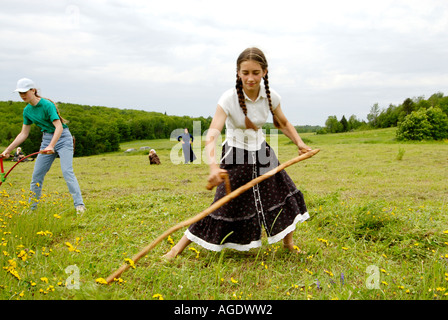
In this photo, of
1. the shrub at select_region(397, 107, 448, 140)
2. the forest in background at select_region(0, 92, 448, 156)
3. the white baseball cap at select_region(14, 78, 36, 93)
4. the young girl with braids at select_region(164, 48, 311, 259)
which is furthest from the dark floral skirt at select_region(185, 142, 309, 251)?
the shrub at select_region(397, 107, 448, 140)

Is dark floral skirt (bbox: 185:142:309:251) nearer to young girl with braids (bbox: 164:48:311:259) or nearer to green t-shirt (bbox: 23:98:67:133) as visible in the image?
young girl with braids (bbox: 164:48:311:259)

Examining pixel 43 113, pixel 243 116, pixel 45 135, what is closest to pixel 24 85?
pixel 43 113

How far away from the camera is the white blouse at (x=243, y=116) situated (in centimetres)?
303

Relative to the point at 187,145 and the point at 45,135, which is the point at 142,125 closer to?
the point at 187,145

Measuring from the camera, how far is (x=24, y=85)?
4.89 m

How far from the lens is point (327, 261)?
340 centimetres

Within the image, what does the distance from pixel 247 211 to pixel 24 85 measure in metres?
3.88

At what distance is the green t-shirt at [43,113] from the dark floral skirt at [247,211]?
10.9 ft

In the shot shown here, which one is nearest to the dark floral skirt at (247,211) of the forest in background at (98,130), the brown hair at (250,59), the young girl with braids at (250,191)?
the young girl with braids at (250,191)

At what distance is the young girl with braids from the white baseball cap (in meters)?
3.41

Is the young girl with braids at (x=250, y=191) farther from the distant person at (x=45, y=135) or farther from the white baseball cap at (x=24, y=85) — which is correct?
the white baseball cap at (x=24, y=85)
